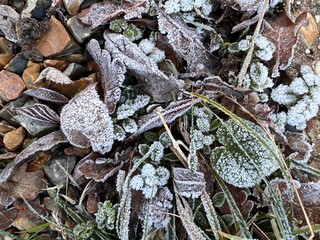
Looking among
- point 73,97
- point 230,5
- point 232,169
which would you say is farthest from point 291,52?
point 73,97

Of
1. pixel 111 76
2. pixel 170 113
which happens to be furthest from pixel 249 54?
pixel 111 76

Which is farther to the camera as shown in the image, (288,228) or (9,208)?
(9,208)

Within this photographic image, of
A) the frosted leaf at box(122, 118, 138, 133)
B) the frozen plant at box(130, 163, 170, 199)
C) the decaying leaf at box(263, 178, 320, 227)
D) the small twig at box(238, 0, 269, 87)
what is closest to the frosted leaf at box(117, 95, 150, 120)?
the frosted leaf at box(122, 118, 138, 133)

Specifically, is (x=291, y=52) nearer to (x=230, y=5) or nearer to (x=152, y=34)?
(x=230, y=5)

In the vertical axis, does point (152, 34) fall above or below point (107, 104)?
above

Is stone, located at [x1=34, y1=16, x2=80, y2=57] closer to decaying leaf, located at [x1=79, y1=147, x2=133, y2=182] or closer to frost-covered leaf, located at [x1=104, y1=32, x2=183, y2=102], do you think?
frost-covered leaf, located at [x1=104, y1=32, x2=183, y2=102]

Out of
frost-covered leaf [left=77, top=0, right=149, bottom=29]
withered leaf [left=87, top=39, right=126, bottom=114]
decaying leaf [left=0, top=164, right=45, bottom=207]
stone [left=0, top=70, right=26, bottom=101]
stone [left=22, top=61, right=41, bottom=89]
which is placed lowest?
decaying leaf [left=0, top=164, right=45, bottom=207]

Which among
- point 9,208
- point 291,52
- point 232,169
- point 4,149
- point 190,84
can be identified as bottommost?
point 9,208
